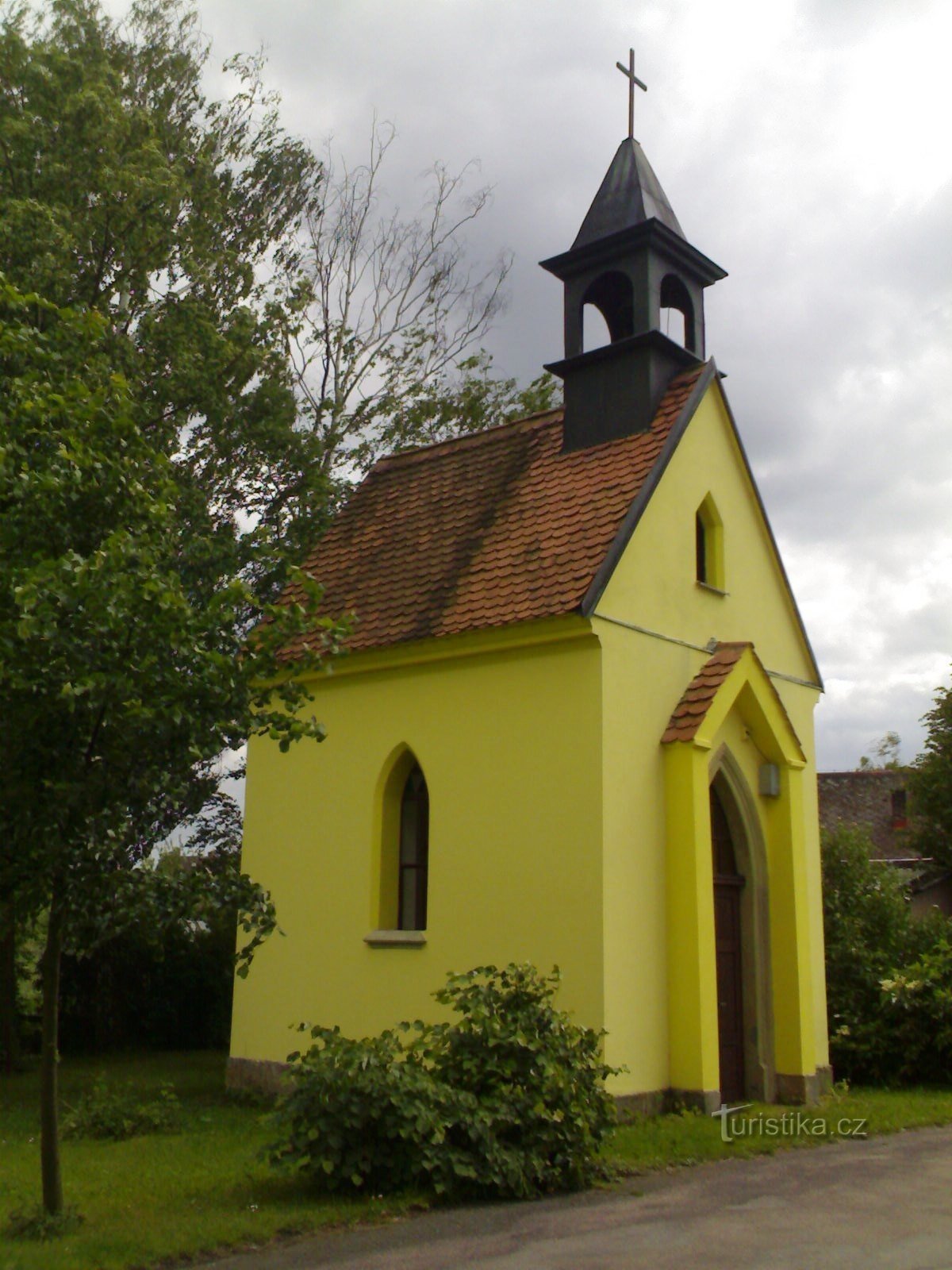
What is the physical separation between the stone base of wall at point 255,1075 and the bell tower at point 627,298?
8075 millimetres

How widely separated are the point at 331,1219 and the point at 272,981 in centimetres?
664

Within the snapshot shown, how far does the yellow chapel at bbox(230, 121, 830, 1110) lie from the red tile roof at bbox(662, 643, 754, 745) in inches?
1.5

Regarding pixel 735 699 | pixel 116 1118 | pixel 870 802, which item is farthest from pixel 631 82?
pixel 870 802

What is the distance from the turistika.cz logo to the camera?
1142cm

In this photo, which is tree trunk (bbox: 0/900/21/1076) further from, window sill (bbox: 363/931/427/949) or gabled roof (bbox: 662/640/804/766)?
gabled roof (bbox: 662/640/804/766)

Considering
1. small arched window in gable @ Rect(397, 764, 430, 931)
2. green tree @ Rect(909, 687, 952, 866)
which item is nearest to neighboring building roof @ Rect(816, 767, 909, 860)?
green tree @ Rect(909, 687, 952, 866)

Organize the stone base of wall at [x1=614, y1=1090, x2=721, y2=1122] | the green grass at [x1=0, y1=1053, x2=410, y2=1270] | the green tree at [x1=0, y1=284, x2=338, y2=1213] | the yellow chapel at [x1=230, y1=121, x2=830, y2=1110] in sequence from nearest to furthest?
1. the green tree at [x1=0, y1=284, x2=338, y2=1213]
2. the green grass at [x1=0, y1=1053, x2=410, y2=1270]
3. the stone base of wall at [x1=614, y1=1090, x2=721, y2=1122]
4. the yellow chapel at [x1=230, y1=121, x2=830, y2=1110]

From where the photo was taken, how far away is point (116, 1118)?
455 inches

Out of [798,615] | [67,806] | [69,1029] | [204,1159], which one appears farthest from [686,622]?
[69,1029]

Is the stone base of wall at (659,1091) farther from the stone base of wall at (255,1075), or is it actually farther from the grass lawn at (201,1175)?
the grass lawn at (201,1175)

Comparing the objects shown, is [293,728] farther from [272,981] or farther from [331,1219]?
[272,981]

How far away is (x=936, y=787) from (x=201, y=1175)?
2373cm

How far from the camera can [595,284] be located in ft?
52.2

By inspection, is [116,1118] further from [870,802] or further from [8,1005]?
[870,802]
